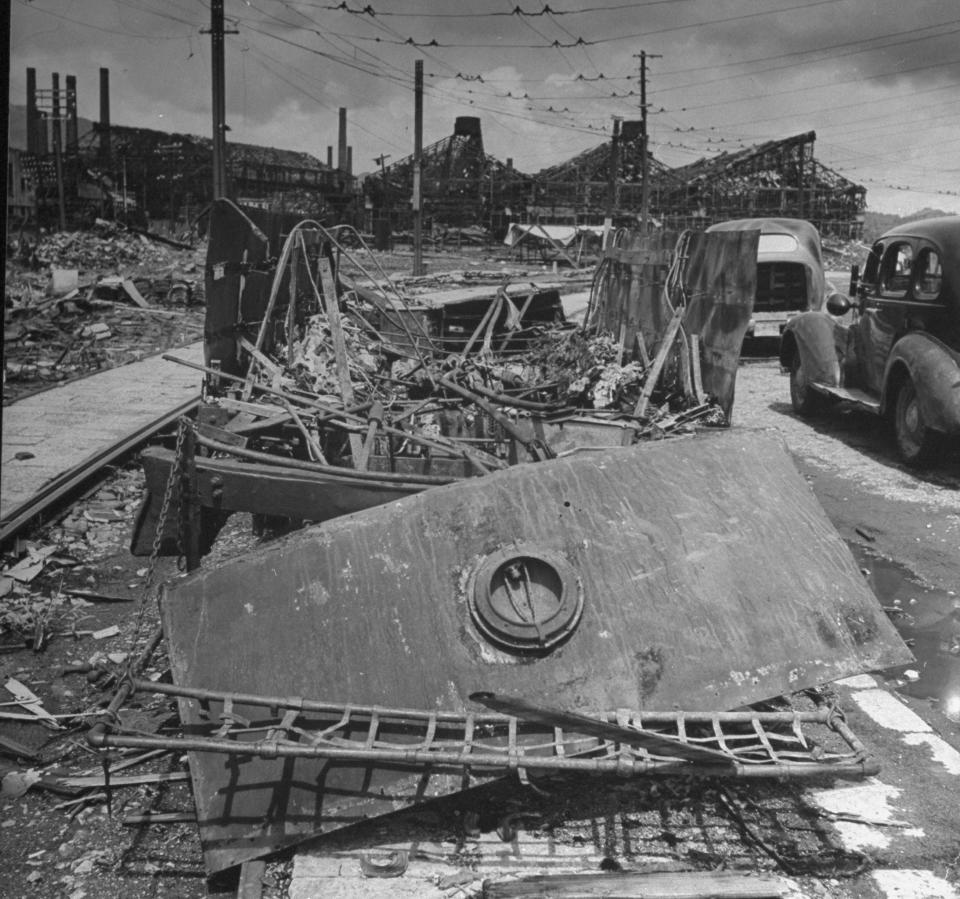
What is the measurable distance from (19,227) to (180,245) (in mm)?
4919

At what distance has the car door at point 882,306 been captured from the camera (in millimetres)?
7906

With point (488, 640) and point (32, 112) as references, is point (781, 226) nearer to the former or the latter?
point (488, 640)

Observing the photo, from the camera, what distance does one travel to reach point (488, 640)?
118 inches

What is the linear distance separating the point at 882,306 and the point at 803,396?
5.39ft

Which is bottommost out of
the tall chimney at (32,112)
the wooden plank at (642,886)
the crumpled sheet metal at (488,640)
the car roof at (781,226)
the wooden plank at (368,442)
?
the wooden plank at (642,886)

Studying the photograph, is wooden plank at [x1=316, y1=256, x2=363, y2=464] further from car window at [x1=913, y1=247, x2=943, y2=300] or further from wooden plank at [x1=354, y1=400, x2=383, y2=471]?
car window at [x1=913, y1=247, x2=943, y2=300]

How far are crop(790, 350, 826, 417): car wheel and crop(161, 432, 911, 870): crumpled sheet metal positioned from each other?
6589mm

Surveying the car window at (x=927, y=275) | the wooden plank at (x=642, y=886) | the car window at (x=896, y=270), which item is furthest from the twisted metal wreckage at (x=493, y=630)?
the car window at (x=896, y=270)

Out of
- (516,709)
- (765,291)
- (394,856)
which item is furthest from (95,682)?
(765,291)

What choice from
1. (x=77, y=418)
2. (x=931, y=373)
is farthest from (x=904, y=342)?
(x=77, y=418)

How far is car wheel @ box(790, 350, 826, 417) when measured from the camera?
9.57m

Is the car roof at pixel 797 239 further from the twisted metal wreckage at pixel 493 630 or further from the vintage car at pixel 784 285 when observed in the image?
the twisted metal wreckage at pixel 493 630

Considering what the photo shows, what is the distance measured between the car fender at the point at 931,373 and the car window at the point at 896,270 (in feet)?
1.97

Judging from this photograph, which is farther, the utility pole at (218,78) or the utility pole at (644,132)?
the utility pole at (644,132)
